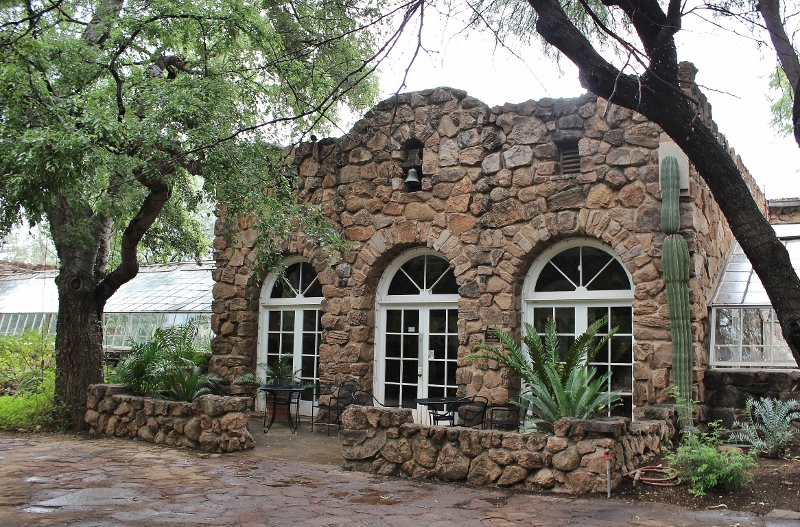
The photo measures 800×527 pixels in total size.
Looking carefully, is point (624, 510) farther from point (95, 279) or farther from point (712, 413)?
point (95, 279)

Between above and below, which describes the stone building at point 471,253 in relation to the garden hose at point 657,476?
above

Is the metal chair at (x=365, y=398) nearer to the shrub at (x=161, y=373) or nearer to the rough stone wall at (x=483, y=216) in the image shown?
the rough stone wall at (x=483, y=216)

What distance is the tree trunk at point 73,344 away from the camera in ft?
34.4

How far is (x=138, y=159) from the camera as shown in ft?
26.7

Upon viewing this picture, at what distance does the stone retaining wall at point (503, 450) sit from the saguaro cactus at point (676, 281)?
66 centimetres

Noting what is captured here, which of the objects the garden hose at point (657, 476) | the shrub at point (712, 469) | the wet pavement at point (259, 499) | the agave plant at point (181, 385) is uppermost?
the agave plant at point (181, 385)

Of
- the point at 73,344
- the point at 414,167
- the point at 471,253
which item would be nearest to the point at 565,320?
the point at 471,253

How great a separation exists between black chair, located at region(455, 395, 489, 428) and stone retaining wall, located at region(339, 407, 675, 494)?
1944 millimetres

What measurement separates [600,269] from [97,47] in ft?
23.3

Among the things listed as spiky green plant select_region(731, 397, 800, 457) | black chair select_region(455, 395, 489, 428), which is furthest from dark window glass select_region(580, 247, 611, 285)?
spiky green plant select_region(731, 397, 800, 457)

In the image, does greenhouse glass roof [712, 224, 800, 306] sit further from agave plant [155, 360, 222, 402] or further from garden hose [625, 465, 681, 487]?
agave plant [155, 360, 222, 402]

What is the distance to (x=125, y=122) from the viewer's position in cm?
792

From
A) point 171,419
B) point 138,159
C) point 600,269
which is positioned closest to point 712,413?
point 600,269

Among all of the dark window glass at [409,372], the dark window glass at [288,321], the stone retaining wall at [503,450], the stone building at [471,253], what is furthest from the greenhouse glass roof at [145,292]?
the stone retaining wall at [503,450]
